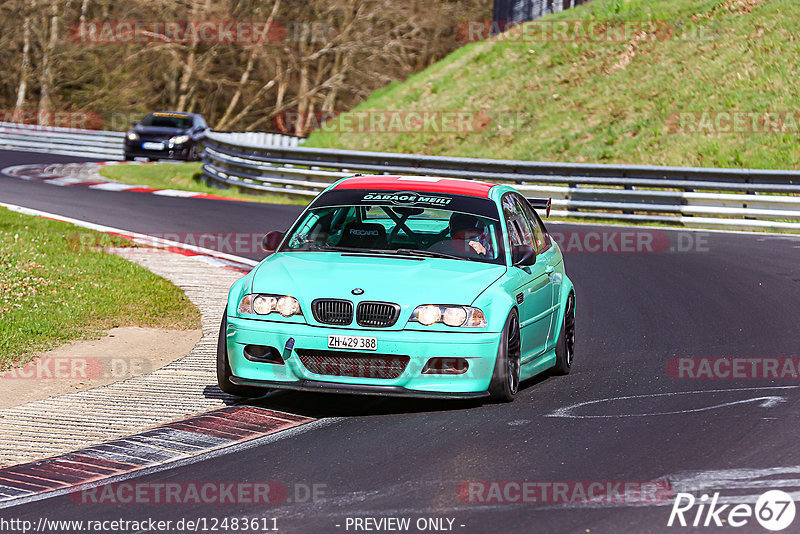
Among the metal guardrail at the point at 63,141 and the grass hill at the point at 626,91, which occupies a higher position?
the grass hill at the point at 626,91

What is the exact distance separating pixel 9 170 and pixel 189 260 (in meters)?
16.3

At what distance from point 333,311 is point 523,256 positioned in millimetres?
1585

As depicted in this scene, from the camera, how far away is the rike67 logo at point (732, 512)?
212 inches

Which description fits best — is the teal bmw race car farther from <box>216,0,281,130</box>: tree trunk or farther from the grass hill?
<box>216,0,281,130</box>: tree trunk

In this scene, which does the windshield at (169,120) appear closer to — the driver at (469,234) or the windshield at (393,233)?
the windshield at (393,233)

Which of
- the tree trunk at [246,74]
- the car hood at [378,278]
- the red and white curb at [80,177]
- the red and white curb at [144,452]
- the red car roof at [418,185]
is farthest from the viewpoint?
the tree trunk at [246,74]

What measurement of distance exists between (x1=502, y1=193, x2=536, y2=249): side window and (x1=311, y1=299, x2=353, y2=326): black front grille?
1.73 m

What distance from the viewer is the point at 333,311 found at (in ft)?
25.2

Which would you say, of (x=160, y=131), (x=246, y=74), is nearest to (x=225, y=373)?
(x=160, y=131)

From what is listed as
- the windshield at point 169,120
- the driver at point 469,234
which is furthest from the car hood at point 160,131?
the driver at point 469,234

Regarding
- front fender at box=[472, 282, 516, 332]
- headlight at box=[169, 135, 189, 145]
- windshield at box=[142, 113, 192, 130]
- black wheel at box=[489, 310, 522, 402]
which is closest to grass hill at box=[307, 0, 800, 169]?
headlight at box=[169, 135, 189, 145]

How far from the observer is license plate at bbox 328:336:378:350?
757cm

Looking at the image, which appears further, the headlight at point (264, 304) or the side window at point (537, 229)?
the side window at point (537, 229)

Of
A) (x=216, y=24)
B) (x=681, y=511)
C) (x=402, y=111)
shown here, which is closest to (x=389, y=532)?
(x=681, y=511)
